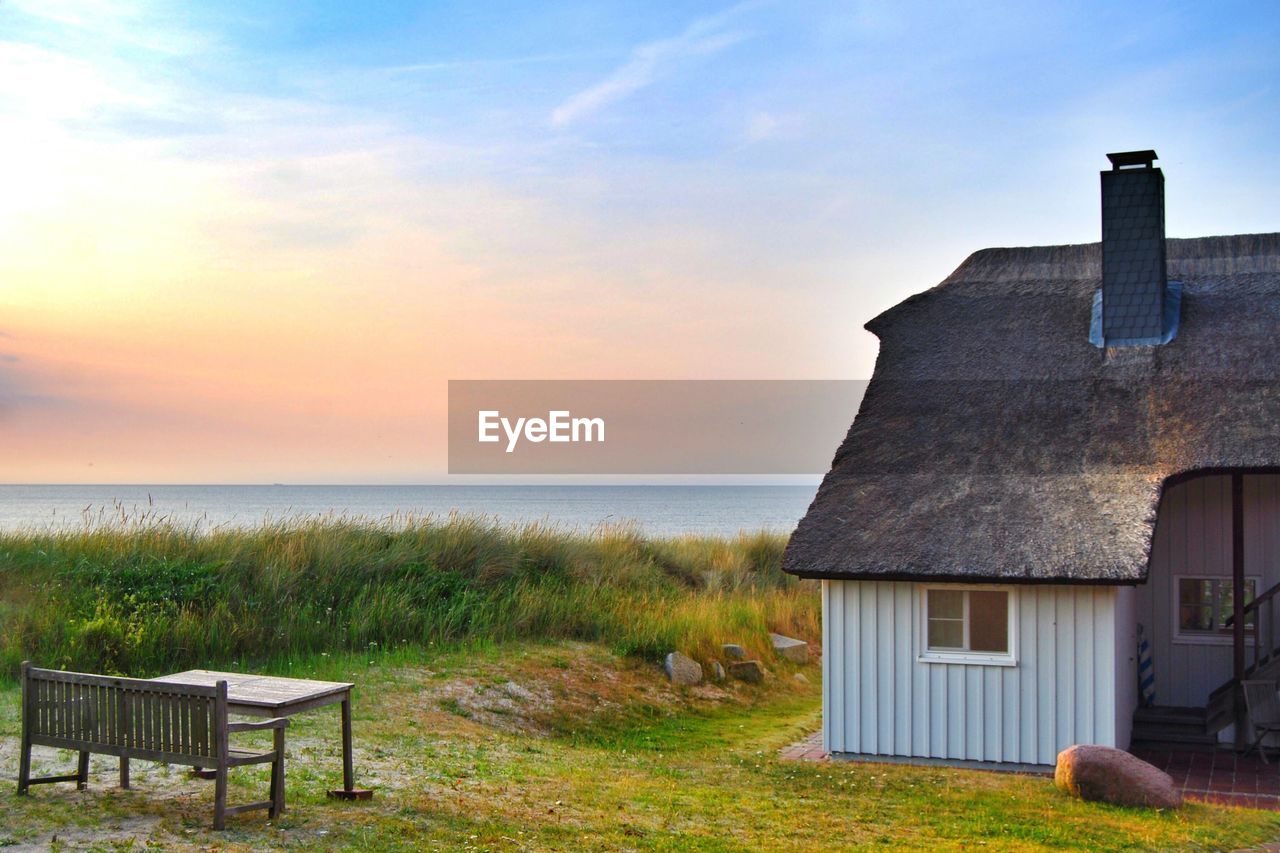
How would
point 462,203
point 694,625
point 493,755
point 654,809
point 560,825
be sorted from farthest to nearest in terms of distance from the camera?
point 462,203
point 694,625
point 493,755
point 654,809
point 560,825

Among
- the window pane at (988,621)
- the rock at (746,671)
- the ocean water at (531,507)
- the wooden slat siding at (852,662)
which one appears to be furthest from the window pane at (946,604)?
the ocean water at (531,507)

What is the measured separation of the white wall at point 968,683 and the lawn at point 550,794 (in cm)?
54

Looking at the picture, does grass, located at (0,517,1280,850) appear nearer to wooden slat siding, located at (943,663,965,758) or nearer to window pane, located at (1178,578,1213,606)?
wooden slat siding, located at (943,663,965,758)

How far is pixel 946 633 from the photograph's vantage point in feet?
37.2

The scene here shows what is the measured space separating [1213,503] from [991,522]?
3416mm

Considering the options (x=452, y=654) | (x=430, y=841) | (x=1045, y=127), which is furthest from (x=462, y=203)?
(x=430, y=841)

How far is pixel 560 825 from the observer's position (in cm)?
749

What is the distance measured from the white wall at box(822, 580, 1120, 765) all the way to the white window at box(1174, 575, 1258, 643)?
9.42 feet

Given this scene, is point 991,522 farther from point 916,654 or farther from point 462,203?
point 462,203

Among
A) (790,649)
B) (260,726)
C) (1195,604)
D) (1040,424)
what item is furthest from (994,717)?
(260,726)

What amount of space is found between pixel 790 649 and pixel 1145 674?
555 cm

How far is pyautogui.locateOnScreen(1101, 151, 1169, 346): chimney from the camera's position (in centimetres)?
1351

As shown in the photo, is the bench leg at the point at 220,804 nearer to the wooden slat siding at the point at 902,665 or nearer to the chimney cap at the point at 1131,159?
the wooden slat siding at the point at 902,665

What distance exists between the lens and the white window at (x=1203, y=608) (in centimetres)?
1295
